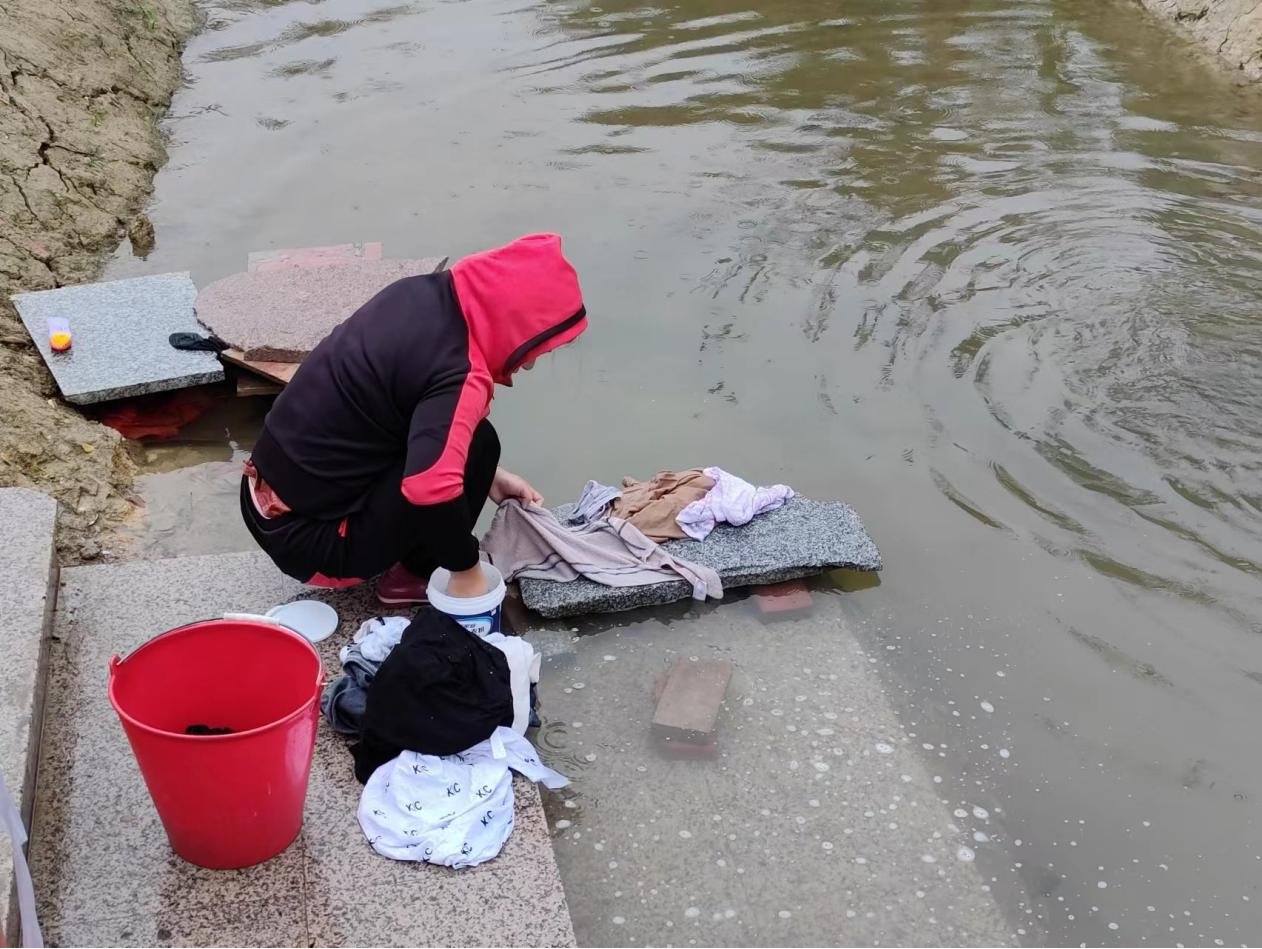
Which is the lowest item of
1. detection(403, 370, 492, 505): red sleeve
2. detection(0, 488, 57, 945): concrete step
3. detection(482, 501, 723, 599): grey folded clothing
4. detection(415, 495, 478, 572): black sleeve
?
detection(482, 501, 723, 599): grey folded clothing

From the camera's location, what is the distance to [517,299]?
312cm

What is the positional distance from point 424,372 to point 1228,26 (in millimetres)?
8735

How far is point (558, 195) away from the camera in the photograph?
702 cm

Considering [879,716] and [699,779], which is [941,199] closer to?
[879,716]

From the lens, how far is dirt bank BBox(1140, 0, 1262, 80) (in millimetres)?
8828

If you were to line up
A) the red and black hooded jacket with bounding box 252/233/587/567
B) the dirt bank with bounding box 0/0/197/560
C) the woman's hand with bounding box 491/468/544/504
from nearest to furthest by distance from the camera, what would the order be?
the red and black hooded jacket with bounding box 252/233/587/567 < the woman's hand with bounding box 491/468/544/504 < the dirt bank with bounding box 0/0/197/560

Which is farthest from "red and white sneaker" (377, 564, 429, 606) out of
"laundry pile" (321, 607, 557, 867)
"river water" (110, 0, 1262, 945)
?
"river water" (110, 0, 1262, 945)

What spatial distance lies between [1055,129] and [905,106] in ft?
3.40

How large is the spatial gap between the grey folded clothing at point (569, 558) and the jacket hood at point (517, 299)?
0.95 metres

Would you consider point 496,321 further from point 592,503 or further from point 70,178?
point 70,178

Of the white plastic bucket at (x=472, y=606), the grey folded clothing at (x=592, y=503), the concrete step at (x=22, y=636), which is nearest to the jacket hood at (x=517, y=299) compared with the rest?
the white plastic bucket at (x=472, y=606)

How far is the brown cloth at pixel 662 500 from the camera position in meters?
4.24

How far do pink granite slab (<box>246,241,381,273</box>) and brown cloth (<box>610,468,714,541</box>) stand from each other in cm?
251

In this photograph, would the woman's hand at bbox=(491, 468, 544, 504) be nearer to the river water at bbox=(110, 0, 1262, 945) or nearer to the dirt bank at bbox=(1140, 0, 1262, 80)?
the river water at bbox=(110, 0, 1262, 945)
